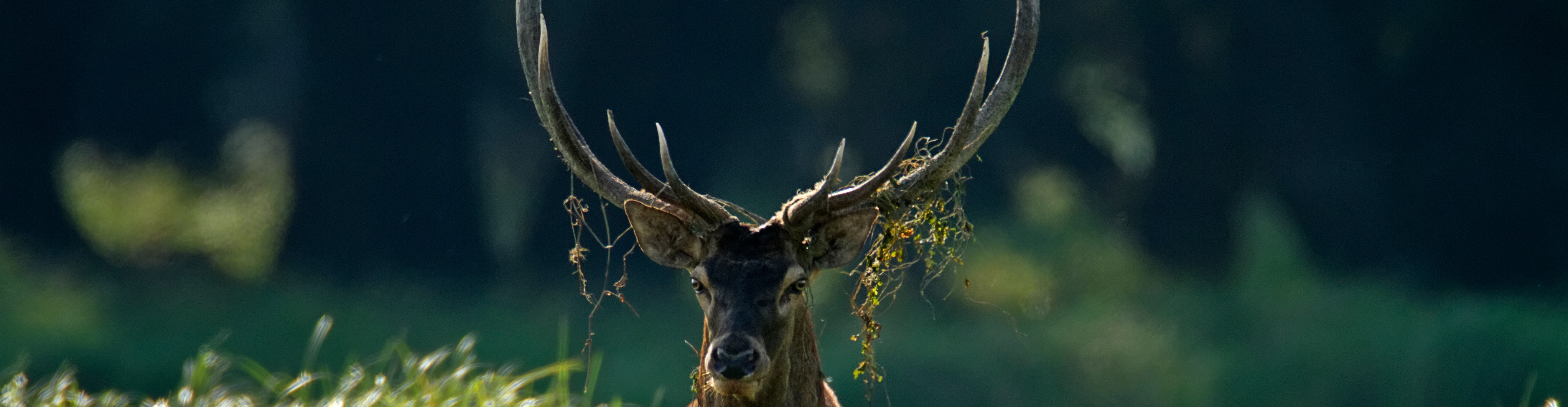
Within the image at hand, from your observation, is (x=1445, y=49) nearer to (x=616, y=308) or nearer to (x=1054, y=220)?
(x=1054, y=220)

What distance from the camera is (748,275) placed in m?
3.75

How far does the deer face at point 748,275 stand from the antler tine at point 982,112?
317mm

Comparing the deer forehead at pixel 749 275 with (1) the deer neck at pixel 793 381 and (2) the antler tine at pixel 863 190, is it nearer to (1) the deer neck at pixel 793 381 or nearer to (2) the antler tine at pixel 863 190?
(1) the deer neck at pixel 793 381

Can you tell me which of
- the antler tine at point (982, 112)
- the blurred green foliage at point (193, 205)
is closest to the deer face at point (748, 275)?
the antler tine at point (982, 112)

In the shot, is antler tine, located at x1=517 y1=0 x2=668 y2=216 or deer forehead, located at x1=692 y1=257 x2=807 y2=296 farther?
antler tine, located at x1=517 y1=0 x2=668 y2=216

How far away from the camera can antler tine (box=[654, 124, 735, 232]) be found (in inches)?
158

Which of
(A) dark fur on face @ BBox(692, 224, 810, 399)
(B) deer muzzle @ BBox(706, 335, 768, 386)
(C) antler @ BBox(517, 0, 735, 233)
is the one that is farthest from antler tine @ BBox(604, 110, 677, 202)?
(B) deer muzzle @ BBox(706, 335, 768, 386)

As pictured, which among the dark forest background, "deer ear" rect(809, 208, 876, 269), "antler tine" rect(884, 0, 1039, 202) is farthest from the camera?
the dark forest background

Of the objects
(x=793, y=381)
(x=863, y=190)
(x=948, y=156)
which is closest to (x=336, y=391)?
(x=793, y=381)

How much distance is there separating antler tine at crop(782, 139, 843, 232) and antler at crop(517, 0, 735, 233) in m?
0.25

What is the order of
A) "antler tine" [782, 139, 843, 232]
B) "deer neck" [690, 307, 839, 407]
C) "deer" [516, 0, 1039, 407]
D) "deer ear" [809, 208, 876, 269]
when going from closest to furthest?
1. "deer" [516, 0, 1039, 407]
2. "deer neck" [690, 307, 839, 407]
3. "antler tine" [782, 139, 843, 232]
4. "deer ear" [809, 208, 876, 269]

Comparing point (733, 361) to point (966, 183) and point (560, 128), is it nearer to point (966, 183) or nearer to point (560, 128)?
point (560, 128)

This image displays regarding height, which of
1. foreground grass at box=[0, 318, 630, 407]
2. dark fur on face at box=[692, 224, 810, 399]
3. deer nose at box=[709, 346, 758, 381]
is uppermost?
dark fur on face at box=[692, 224, 810, 399]

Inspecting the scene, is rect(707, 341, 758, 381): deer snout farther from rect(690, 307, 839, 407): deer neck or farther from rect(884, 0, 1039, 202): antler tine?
rect(884, 0, 1039, 202): antler tine
